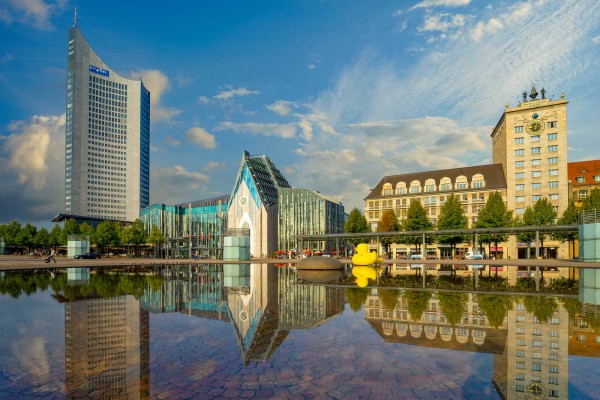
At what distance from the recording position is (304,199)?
104875mm

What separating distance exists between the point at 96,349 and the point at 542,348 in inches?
475

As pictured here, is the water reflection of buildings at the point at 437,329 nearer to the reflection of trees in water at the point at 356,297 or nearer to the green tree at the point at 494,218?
the reflection of trees in water at the point at 356,297

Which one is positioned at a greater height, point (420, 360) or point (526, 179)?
point (526, 179)

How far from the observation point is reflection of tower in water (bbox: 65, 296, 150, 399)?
7.39m

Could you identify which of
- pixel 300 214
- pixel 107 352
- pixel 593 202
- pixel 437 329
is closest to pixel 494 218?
pixel 593 202

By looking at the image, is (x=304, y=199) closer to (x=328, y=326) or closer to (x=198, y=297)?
(x=198, y=297)

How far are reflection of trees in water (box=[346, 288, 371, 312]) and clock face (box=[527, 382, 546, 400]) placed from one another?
903 cm

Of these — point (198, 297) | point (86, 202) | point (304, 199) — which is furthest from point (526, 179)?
point (86, 202)

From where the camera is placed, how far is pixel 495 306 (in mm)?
16562

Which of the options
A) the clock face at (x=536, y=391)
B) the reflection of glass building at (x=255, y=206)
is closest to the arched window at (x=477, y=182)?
the reflection of glass building at (x=255, y=206)

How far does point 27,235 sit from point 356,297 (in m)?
119

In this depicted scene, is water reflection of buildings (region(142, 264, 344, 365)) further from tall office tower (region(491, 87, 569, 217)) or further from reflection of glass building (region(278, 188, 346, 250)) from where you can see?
reflection of glass building (region(278, 188, 346, 250))

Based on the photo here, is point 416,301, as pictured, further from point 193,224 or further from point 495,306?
point 193,224

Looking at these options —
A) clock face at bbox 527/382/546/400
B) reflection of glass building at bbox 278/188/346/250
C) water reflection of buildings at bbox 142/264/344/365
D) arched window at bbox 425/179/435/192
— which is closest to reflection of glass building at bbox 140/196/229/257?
reflection of glass building at bbox 278/188/346/250
